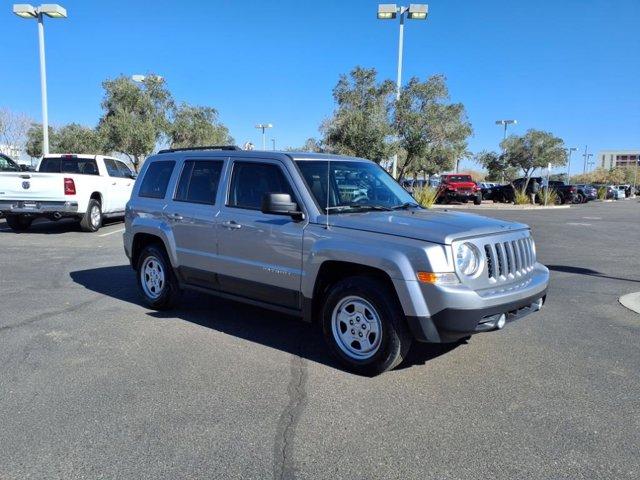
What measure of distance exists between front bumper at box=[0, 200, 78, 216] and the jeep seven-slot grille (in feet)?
37.3

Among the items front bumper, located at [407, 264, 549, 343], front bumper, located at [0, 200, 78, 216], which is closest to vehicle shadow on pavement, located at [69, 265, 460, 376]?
front bumper, located at [407, 264, 549, 343]

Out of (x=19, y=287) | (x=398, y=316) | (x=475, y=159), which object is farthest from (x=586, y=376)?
(x=475, y=159)

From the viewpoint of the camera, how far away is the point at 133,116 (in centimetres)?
2952

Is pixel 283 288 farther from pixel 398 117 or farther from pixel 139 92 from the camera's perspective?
pixel 139 92

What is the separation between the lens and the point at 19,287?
293 inches

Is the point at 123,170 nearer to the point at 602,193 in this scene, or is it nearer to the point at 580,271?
the point at 580,271

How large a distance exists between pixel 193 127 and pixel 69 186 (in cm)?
2349

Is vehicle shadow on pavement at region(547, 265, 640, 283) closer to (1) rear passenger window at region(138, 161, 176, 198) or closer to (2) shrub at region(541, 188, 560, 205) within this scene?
(1) rear passenger window at region(138, 161, 176, 198)

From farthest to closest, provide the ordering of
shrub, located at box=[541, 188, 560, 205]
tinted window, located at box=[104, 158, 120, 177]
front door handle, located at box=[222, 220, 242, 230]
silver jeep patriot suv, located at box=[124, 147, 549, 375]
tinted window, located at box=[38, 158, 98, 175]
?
1. shrub, located at box=[541, 188, 560, 205]
2. tinted window, located at box=[104, 158, 120, 177]
3. tinted window, located at box=[38, 158, 98, 175]
4. front door handle, located at box=[222, 220, 242, 230]
5. silver jeep patriot suv, located at box=[124, 147, 549, 375]

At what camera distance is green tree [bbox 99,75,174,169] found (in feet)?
94.2

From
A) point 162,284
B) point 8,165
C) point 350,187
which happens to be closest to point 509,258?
point 350,187

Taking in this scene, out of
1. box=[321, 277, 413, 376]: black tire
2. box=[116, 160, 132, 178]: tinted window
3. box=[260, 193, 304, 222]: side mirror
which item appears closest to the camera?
box=[321, 277, 413, 376]: black tire

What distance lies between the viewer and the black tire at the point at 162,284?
623 cm

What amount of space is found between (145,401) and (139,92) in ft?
94.3
